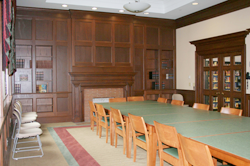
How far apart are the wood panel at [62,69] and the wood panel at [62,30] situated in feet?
1.07

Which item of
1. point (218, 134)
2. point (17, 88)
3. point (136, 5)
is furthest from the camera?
point (17, 88)

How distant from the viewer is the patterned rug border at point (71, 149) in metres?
4.23

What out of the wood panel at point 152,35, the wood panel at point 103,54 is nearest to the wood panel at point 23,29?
the wood panel at point 103,54

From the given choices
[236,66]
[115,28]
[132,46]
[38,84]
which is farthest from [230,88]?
[38,84]

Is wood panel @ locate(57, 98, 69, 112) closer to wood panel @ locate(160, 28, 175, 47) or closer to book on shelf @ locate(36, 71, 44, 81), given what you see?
book on shelf @ locate(36, 71, 44, 81)

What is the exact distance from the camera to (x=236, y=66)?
6906 mm

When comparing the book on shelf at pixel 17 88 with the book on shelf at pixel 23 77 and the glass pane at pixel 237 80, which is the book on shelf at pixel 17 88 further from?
the glass pane at pixel 237 80

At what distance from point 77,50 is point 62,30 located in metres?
0.84

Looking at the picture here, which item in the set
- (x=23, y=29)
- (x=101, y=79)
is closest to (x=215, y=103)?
(x=101, y=79)

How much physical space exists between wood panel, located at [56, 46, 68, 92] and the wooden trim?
14.8 ft

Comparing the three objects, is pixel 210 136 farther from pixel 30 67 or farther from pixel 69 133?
pixel 30 67

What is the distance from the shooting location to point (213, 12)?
7703mm

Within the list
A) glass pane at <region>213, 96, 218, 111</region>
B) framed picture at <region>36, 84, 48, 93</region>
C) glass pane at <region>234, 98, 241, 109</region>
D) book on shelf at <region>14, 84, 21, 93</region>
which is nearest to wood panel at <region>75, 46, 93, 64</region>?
framed picture at <region>36, 84, 48, 93</region>

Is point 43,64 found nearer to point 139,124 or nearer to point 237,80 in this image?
point 139,124
